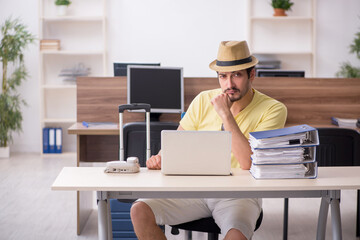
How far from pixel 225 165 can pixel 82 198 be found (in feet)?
6.03

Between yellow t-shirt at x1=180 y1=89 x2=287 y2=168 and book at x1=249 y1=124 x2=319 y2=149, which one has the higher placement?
yellow t-shirt at x1=180 y1=89 x2=287 y2=168

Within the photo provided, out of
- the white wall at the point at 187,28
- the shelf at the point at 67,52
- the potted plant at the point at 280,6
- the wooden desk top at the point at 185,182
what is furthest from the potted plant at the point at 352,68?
the wooden desk top at the point at 185,182

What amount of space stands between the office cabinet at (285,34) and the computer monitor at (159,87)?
3.06 meters

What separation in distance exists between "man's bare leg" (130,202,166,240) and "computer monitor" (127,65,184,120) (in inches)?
71.4

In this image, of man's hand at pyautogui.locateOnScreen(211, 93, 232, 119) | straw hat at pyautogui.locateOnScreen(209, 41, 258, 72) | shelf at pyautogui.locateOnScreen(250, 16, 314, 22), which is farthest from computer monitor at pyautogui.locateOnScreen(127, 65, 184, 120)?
shelf at pyautogui.locateOnScreen(250, 16, 314, 22)

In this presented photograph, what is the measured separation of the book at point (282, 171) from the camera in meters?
2.01

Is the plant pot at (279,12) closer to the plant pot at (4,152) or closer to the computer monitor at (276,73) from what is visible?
the computer monitor at (276,73)

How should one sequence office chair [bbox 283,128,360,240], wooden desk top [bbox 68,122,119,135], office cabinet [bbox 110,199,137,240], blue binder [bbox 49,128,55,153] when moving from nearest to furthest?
1. office chair [bbox 283,128,360,240]
2. office cabinet [bbox 110,199,137,240]
3. wooden desk top [bbox 68,122,119,135]
4. blue binder [bbox 49,128,55,153]

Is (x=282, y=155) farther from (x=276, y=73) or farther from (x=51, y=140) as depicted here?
(x=51, y=140)

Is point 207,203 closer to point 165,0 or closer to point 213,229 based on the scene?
point 213,229

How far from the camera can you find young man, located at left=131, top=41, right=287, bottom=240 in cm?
207

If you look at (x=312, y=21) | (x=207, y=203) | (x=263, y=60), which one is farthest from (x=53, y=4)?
(x=207, y=203)

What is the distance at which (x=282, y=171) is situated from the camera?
2012mm

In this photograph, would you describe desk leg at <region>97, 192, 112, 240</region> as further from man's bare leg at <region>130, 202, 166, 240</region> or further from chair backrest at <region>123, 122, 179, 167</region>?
chair backrest at <region>123, 122, 179, 167</region>
